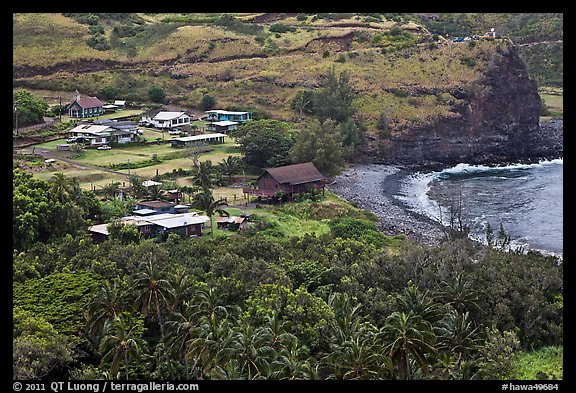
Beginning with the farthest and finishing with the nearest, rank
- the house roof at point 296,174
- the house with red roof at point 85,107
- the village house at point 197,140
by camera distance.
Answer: the house with red roof at point 85,107 < the village house at point 197,140 < the house roof at point 296,174

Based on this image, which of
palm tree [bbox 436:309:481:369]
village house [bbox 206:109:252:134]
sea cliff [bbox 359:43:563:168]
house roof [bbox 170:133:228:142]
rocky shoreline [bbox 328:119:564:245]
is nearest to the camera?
palm tree [bbox 436:309:481:369]

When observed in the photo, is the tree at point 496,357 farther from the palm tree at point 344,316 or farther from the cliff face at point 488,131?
the cliff face at point 488,131

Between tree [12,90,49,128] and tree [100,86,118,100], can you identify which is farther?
tree [100,86,118,100]

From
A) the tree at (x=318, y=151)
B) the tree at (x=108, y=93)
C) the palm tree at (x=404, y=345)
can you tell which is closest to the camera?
the palm tree at (x=404, y=345)

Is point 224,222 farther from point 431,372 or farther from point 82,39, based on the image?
point 82,39

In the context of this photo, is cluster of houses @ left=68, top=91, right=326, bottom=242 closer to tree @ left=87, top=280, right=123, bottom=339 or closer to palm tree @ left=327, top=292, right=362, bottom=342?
palm tree @ left=327, top=292, right=362, bottom=342

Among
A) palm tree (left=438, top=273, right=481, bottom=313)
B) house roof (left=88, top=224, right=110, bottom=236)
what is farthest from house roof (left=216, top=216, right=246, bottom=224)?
palm tree (left=438, top=273, right=481, bottom=313)

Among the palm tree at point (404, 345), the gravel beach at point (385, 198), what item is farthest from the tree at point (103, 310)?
the gravel beach at point (385, 198)

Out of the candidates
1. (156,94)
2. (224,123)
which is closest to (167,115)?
(224,123)

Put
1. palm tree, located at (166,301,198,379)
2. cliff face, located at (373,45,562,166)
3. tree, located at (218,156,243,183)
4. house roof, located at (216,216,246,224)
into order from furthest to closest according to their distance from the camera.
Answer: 1. cliff face, located at (373,45,562,166)
2. tree, located at (218,156,243,183)
3. house roof, located at (216,216,246,224)
4. palm tree, located at (166,301,198,379)
